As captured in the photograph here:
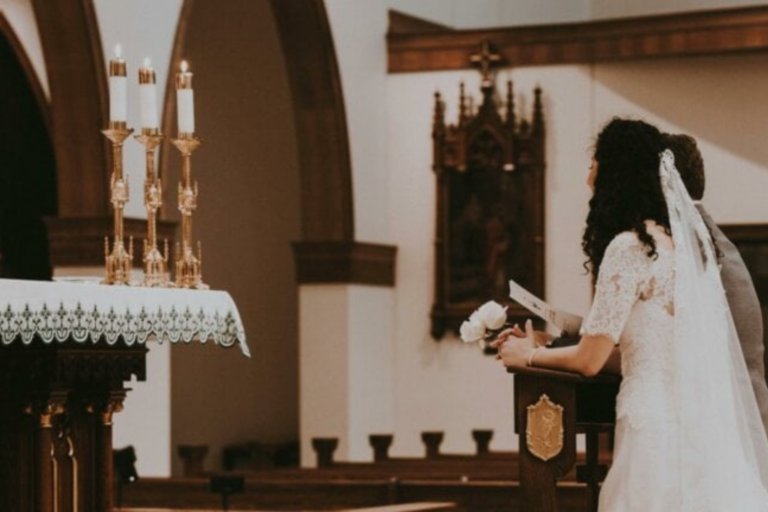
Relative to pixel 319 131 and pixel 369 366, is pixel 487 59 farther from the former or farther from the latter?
pixel 369 366

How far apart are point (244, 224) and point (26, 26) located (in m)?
4.20

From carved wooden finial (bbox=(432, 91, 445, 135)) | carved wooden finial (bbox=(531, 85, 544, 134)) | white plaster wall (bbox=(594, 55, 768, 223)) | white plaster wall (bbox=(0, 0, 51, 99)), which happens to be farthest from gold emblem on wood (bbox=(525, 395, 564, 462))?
carved wooden finial (bbox=(432, 91, 445, 135))

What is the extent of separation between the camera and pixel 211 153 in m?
15.6

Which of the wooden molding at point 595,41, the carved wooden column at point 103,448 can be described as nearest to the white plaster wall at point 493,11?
the wooden molding at point 595,41

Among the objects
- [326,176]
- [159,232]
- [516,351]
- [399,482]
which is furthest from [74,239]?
[516,351]

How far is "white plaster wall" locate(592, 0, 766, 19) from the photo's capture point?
1579 centimetres

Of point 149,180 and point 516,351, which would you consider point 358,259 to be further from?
point 516,351

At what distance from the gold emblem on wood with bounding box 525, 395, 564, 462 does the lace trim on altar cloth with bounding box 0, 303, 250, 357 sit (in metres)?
1.01

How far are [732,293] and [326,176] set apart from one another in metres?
8.72

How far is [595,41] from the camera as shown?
45.0 ft

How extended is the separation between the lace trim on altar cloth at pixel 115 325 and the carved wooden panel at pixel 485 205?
8.53 meters

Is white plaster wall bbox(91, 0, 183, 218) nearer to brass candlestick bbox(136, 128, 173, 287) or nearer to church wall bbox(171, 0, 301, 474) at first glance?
church wall bbox(171, 0, 301, 474)

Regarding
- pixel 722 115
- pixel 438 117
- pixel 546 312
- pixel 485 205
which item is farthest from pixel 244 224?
pixel 546 312

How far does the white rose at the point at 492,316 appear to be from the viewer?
5195 mm
